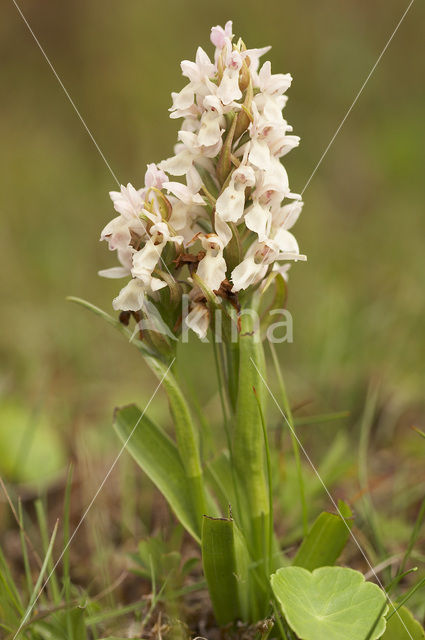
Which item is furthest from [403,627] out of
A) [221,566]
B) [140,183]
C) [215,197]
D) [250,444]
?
[140,183]

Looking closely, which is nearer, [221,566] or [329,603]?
[329,603]

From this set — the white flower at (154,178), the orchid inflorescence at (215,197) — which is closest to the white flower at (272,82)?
the orchid inflorescence at (215,197)

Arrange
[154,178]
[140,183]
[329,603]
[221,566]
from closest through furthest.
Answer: [329,603] → [221,566] → [154,178] → [140,183]

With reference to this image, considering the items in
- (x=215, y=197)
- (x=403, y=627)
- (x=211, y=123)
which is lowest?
(x=403, y=627)

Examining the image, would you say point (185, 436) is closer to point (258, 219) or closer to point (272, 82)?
point (258, 219)

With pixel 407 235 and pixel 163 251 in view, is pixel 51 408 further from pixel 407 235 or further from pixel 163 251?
pixel 407 235

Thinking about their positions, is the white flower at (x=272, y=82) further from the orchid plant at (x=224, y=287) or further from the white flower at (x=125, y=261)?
the white flower at (x=125, y=261)

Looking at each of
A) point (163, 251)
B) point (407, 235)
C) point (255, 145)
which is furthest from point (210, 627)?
point (407, 235)

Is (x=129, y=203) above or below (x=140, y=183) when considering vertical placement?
below
